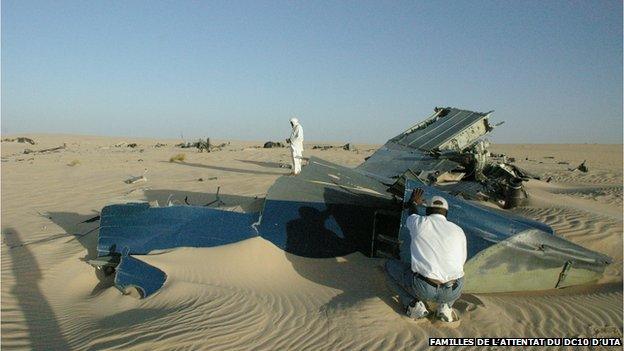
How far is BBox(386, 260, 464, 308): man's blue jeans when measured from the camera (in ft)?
14.3

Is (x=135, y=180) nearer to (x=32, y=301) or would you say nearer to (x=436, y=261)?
(x=32, y=301)

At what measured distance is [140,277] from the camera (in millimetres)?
5617

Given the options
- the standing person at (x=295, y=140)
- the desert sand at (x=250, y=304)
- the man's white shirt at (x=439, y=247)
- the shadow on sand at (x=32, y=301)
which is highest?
the standing person at (x=295, y=140)

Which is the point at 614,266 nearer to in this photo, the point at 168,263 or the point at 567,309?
the point at 567,309

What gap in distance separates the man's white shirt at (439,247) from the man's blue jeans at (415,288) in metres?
0.10

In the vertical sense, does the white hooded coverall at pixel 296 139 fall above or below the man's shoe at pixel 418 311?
above

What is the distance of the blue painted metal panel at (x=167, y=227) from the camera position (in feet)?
20.1

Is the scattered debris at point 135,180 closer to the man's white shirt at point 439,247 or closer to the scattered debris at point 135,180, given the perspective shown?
the scattered debris at point 135,180

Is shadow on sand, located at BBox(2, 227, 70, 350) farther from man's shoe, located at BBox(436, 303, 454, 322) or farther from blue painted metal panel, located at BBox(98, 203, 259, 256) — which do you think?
man's shoe, located at BBox(436, 303, 454, 322)

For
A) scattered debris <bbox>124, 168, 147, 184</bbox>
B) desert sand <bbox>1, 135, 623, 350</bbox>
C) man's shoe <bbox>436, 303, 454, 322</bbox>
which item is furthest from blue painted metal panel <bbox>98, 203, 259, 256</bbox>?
scattered debris <bbox>124, 168, 147, 184</bbox>

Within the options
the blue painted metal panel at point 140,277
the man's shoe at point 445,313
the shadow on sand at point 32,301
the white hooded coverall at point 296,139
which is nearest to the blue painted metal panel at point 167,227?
the blue painted metal panel at point 140,277

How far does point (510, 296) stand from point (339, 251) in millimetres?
2214

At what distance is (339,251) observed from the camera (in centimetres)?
614

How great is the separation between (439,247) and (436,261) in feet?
0.47
